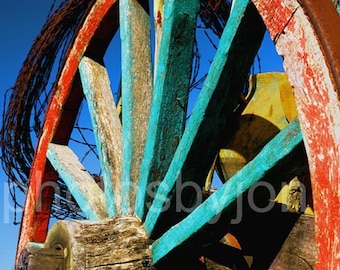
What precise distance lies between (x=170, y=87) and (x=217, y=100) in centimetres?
32

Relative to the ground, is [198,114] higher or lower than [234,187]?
higher

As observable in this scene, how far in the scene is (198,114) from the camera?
216 centimetres

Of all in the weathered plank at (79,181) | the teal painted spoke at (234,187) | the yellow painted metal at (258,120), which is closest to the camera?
the teal painted spoke at (234,187)

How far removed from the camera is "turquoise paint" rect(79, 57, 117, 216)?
2.92 meters

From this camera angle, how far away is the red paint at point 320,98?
1519 mm

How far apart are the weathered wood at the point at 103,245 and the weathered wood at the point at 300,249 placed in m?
0.47

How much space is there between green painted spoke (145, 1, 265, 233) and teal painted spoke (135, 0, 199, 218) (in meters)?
0.13

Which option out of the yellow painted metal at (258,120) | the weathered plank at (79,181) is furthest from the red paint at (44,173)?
the yellow painted metal at (258,120)

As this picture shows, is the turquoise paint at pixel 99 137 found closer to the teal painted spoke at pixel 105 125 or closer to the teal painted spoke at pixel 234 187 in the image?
the teal painted spoke at pixel 105 125

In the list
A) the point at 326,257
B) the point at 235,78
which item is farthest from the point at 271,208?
the point at 326,257

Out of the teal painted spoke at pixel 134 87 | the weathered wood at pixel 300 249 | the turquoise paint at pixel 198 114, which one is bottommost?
the weathered wood at pixel 300 249

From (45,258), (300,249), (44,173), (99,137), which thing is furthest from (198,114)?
(44,173)

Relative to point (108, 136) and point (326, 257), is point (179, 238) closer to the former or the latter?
point (326, 257)

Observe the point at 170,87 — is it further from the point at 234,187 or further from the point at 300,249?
the point at 300,249
